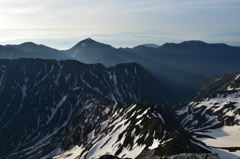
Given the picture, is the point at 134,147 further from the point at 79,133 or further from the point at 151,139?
the point at 79,133

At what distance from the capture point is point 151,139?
86.6 metres

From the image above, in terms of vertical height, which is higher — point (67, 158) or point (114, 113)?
point (114, 113)

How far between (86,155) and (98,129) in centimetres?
4666

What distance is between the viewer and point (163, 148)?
225ft

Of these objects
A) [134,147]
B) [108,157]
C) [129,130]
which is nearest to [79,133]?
[129,130]

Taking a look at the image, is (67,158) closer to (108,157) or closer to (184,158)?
(108,157)

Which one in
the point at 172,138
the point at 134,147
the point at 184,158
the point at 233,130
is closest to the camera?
the point at 184,158

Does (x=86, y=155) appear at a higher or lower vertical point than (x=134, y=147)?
lower

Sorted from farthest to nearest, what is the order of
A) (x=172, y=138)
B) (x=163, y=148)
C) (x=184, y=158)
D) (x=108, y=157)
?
(x=172, y=138), (x=163, y=148), (x=108, y=157), (x=184, y=158)

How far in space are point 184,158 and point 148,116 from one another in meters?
74.7

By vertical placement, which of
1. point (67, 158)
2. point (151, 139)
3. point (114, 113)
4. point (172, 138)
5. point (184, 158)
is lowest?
point (67, 158)

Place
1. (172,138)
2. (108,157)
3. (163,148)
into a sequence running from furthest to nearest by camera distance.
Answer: (172,138)
(163,148)
(108,157)

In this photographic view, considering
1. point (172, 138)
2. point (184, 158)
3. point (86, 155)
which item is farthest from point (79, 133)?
point (184, 158)

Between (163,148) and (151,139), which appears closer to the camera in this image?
(163,148)
